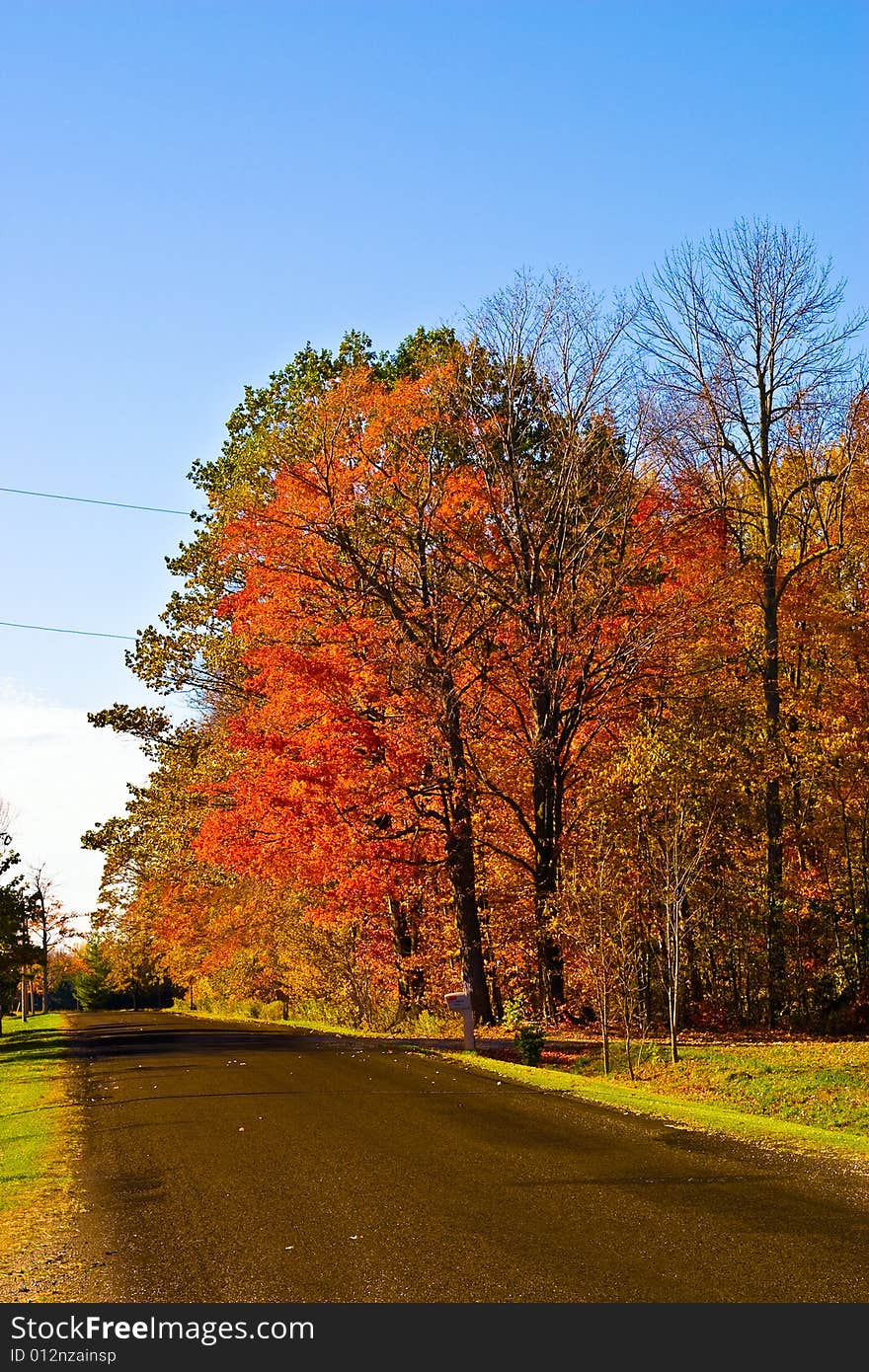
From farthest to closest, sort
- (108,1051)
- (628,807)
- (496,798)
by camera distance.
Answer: (496,798), (108,1051), (628,807)

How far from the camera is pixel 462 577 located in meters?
26.4

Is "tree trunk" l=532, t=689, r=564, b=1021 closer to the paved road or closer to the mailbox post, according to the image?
the mailbox post

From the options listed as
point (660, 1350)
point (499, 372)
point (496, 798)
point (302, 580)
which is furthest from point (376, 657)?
point (660, 1350)

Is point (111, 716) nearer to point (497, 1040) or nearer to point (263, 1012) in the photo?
point (263, 1012)

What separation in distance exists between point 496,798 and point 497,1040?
6302 mm

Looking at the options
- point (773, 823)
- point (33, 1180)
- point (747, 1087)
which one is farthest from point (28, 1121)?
point (773, 823)

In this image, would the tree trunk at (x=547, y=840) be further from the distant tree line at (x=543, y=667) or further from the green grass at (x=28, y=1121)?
the green grass at (x=28, y=1121)

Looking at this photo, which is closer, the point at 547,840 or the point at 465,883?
the point at 547,840

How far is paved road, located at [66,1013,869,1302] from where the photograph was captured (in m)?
6.77

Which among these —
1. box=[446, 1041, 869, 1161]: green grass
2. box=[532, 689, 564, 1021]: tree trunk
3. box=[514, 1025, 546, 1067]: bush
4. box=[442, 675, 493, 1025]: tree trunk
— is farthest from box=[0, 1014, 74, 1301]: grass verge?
box=[532, 689, 564, 1021]: tree trunk

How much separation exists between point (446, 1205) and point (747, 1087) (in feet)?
27.0

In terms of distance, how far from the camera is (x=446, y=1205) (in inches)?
345

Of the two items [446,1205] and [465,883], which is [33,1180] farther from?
[465,883]

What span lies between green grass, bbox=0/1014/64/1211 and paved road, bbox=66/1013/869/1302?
0.48 metres
